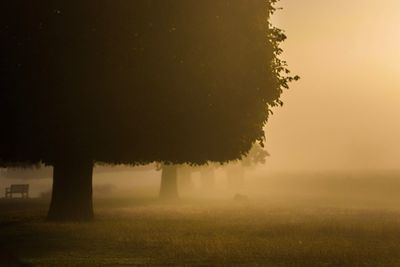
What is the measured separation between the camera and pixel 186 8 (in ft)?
98.6

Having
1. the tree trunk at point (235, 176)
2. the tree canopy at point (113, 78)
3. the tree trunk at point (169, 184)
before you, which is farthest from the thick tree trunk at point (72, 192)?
the tree trunk at point (235, 176)

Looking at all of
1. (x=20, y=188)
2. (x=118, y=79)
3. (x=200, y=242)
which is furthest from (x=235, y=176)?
(x=200, y=242)

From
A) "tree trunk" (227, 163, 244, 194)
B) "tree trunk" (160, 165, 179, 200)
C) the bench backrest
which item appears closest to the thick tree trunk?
"tree trunk" (160, 165, 179, 200)

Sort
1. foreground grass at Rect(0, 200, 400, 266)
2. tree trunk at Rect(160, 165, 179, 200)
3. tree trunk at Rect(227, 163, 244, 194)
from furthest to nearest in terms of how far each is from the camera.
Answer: tree trunk at Rect(227, 163, 244, 194) → tree trunk at Rect(160, 165, 179, 200) → foreground grass at Rect(0, 200, 400, 266)

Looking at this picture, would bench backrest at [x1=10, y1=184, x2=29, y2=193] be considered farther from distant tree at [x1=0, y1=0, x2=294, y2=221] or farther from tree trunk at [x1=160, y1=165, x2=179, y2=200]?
distant tree at [x1=0, y1=0, x2=294, y2=221]

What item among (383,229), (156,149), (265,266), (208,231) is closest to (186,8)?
(156,149)

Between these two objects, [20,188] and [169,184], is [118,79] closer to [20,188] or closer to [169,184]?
[169,184]

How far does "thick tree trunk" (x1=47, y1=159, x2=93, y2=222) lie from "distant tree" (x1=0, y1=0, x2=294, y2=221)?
4.35 feet

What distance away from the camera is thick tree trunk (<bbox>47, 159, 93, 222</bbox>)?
32094 mm

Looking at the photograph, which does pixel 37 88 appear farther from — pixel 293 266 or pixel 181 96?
pixel 293 266

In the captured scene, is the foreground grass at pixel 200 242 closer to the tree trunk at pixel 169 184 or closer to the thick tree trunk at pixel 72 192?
the thick tree trunk at pixel 72 192

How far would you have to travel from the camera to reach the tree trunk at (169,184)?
61531 mm

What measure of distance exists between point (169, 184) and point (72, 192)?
30.1 m

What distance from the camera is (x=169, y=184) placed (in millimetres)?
61969
